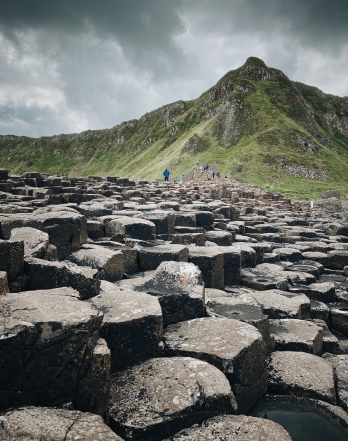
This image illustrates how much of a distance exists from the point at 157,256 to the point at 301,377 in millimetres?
3065

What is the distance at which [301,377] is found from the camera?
158 inches

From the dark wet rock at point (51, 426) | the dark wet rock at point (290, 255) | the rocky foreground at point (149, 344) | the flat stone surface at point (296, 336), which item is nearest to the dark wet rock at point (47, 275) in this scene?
the rocky foreground at point (149, 344)

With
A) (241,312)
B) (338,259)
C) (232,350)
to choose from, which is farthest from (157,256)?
(338,259)

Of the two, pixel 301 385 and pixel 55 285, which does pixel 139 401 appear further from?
pixel 301 385

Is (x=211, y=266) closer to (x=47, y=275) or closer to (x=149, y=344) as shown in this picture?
(x=149, y=344)

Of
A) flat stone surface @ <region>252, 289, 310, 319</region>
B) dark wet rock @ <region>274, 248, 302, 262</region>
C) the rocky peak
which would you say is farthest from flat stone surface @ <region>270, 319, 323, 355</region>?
the rocky peak

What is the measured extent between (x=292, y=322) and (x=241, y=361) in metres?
2.27

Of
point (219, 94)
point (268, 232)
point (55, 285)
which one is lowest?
point (268, 232)

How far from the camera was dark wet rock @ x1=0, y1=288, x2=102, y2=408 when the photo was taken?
8.13ft

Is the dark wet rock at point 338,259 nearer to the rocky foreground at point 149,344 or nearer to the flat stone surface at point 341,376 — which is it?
the rocky foreground at point 149,344

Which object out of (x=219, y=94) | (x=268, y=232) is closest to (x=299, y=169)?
(x=268, y=232)

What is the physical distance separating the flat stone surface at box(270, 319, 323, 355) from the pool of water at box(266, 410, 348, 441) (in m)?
1.16

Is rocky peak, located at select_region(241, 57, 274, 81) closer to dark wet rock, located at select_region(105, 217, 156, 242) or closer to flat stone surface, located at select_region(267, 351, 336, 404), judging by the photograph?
dark wet rock, located at select_region(105, 217, 156, 242)

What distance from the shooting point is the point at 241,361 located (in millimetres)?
3479
